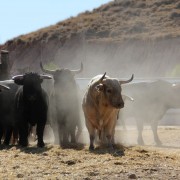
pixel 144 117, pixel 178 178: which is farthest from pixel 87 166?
pixel 144 117

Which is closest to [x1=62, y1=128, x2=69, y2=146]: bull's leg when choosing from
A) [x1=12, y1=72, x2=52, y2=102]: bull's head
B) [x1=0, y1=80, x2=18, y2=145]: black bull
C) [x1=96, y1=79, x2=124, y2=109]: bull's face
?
[x1=12, y1=72, x2=52, y2=102]: bull's head

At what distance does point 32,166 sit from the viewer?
10227mm

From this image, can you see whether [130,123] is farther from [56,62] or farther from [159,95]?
[56,62]

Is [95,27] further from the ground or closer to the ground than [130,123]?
further from the ground

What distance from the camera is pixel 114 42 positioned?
62.9 metres

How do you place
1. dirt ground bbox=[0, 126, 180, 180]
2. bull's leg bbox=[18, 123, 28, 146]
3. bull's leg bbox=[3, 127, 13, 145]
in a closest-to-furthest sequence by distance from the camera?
dirt ground bbox=[0, 126, 180, 180] → bull's leg bbox=[18, 123, 28, 146] → bull's leg bbox=[3, 127, 13, 145]

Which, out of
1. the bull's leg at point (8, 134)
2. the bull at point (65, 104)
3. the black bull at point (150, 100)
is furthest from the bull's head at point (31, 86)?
the black bull at point (150, 100)

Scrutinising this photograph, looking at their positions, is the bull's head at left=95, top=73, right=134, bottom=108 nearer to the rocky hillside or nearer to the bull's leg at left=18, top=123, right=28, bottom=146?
the bull's leg at left=18, top=123, right=28, bottom=146

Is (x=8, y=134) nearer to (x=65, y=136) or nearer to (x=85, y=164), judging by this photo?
(x=65, y=136)

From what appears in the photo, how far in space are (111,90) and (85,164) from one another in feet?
8.56

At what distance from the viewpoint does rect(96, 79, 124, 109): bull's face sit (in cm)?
1231

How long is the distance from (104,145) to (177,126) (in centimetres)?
1027

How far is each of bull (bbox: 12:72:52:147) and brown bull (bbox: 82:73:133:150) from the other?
4.33 feet

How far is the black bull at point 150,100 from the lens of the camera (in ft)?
59.0
